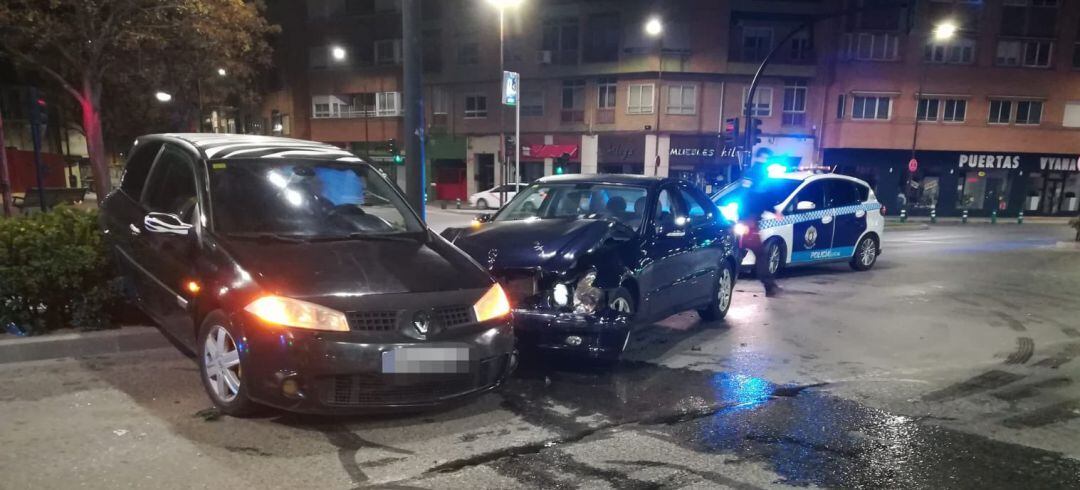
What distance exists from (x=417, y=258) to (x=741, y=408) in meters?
2.60

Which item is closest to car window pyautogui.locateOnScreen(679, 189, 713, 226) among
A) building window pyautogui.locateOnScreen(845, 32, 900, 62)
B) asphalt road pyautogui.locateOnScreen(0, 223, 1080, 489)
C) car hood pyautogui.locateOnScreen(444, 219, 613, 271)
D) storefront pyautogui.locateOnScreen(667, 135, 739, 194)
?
asphalt road pyautogui.locateOnScreen(0, 223, 1080, 489)

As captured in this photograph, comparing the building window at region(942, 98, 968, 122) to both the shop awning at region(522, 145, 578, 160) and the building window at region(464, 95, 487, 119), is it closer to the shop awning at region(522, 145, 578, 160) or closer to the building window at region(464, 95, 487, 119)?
the shop awning at region(522, 145, 578, 160)

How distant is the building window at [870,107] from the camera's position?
34.1m

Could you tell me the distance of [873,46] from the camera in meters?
34.0

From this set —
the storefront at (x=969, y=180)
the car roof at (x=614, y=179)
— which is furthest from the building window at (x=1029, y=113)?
the car roof at (x=614, y=179)

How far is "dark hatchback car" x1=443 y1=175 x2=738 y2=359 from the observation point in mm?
4996

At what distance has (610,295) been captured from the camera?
5.12m

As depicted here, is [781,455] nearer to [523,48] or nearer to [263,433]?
[263,433]

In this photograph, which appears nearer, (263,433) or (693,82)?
(263,433)

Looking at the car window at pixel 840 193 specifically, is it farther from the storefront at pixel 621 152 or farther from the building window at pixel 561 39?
the building window at pixel 561 39

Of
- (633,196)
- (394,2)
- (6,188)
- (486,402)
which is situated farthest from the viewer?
(394,2)

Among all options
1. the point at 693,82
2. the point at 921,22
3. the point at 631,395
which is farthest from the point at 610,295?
the point at 921,22

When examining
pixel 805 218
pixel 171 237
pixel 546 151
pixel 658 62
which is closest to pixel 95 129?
pixel 171 237

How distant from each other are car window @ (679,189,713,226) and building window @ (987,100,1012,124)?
36808 millimetres
